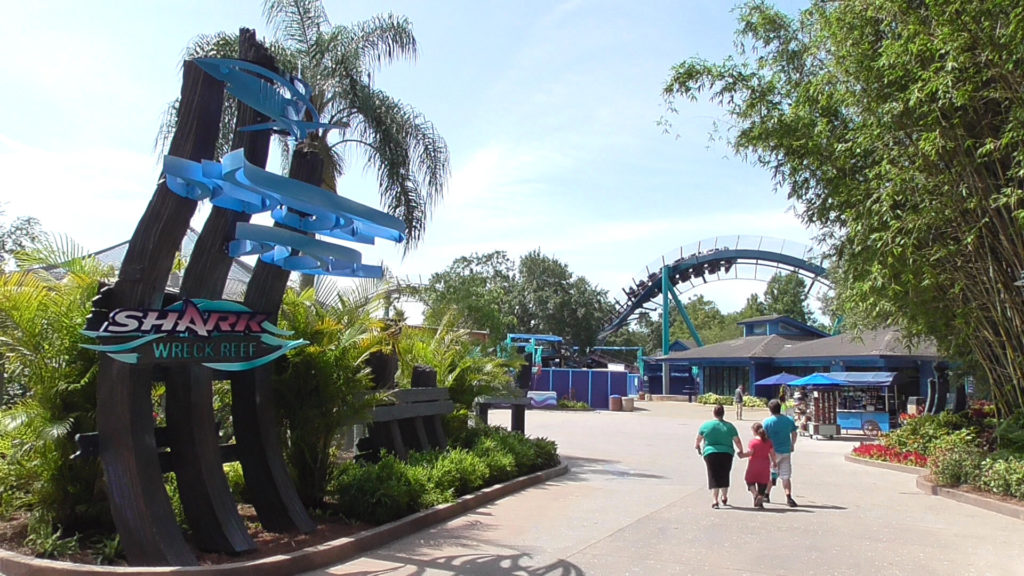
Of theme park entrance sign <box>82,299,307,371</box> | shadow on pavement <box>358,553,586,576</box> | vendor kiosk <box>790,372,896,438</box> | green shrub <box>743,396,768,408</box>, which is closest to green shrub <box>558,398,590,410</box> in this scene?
green shrub <box>743,396,768,408</box>

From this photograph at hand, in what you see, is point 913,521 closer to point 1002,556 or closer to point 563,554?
point 1002,556

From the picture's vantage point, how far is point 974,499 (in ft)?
33.2

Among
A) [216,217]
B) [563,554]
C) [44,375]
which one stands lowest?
[563,554]

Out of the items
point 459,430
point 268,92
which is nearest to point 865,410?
point 459,430

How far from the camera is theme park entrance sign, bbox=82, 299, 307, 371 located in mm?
5750

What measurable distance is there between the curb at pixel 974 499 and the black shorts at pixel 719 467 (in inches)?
130

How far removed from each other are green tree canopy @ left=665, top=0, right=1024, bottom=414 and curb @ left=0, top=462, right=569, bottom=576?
7.24m

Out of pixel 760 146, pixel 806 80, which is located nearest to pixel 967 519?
pixel 760 146

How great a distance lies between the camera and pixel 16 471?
21.4 feet

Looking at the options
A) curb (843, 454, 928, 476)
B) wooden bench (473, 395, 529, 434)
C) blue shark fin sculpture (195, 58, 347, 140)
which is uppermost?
blue shark fin sculpture (195, 58, 347, 140)

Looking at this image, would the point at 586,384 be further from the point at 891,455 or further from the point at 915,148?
the point at 915,148

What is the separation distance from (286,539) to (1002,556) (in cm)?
661

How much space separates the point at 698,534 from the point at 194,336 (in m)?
5.23

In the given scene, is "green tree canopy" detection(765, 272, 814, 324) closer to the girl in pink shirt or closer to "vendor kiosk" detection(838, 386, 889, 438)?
"vendor kiosk" detection(838, 386, 889, 438)
